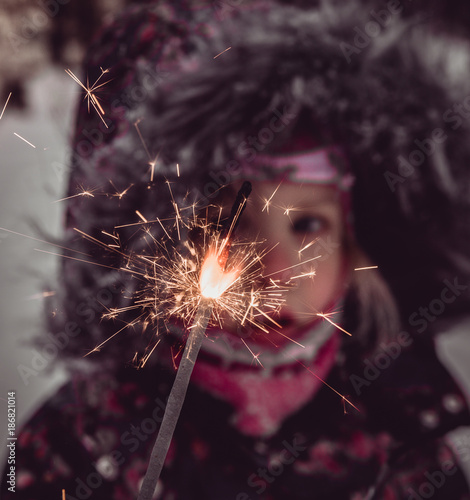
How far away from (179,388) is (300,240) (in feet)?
1.36

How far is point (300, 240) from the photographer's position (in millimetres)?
683

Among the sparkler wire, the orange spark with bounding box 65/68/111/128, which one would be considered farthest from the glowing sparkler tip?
the orange spark with bounding box 65/68/111/128

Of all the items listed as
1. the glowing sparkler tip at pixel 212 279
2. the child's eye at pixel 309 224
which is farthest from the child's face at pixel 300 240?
the glowing sparkler tip at pixel 212 279

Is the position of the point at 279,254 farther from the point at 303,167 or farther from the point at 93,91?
the point at 93,91

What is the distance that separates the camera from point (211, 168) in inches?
25.0

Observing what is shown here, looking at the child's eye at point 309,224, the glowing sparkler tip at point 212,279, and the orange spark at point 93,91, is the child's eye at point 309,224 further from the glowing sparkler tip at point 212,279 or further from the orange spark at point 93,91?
the orange spark at point 93,91

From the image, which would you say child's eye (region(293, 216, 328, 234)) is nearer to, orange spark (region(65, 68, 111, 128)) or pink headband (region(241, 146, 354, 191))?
pink headband (region(241, 146, 354, 191))

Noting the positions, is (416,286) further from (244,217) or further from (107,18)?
(107,18)

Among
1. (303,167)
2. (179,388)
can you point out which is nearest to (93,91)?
(303,167)

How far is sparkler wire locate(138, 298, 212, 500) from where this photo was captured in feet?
1.12

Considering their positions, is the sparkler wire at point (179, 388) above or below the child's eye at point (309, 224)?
below

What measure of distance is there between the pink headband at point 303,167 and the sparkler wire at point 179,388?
0.35 metres

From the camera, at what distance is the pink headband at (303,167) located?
650 millimetres

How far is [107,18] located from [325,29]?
0.40 meters
